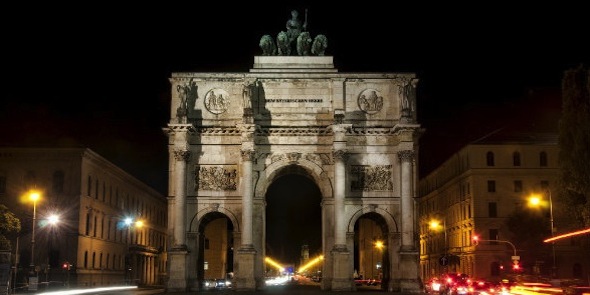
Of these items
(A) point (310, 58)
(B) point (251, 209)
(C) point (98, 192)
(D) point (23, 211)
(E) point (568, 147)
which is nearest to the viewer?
(E) point (568, 147)

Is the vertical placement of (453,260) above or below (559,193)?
below


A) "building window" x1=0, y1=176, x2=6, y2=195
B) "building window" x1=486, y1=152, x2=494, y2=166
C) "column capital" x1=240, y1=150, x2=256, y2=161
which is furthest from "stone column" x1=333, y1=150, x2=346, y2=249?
"building window" x1=486, y1=152, x2=494, y2=166

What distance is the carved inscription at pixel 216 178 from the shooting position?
49.0 m

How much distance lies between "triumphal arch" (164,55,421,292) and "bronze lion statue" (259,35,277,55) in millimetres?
1276

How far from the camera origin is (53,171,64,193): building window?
58.2m

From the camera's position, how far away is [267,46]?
51.1 metres

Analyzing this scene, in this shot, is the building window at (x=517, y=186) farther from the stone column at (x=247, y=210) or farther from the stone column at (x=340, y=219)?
the stone column at (x=247, y=210)

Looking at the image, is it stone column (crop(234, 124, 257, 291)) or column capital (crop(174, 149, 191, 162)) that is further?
column capital (crop(174, 149, 191, 162))

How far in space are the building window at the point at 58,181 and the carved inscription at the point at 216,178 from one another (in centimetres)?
1425

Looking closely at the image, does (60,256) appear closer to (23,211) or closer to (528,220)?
(23,211)

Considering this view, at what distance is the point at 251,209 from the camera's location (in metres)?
47.5

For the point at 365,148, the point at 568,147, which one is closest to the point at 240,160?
the point at 365,148

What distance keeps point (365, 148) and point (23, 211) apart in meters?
24.9

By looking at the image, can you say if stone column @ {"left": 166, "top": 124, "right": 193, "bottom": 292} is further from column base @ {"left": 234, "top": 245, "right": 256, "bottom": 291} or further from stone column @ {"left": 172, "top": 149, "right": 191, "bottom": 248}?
column base @ {"left": 234, "top": 245, "right": 256, "bottom": 291}
